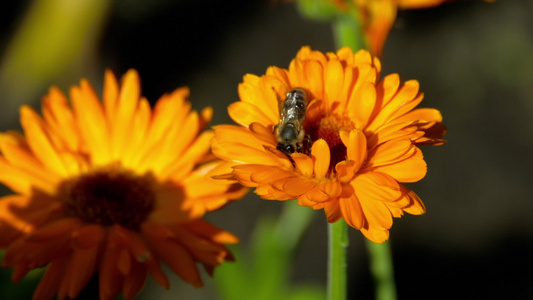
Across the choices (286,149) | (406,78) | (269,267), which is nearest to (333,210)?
(286,149)

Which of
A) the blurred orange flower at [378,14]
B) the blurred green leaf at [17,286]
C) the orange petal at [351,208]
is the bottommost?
the blurred green leaf at [17,286]

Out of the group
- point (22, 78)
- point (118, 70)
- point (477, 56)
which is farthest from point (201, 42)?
point (477, 56)

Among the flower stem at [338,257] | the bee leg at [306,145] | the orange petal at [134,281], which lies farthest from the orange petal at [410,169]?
the orange petal at [134,281]

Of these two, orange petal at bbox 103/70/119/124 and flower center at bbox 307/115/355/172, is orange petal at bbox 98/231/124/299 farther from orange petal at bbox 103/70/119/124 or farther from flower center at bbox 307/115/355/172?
flower center at bbox 307/115/355/172

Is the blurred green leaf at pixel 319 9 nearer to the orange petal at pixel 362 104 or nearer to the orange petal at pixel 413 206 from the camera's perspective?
the orange petal at pixel 362 104

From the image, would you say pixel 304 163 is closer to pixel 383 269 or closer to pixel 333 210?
pixel 333 210

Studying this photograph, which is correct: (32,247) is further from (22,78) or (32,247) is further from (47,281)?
(22,78)
